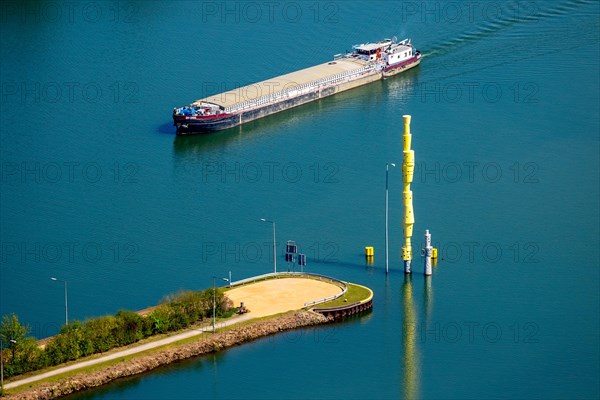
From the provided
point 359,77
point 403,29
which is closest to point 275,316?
point 359,77

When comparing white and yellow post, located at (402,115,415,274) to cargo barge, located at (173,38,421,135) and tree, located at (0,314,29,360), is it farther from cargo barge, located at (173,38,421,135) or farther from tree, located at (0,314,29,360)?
cargo barge, located at (173,38,421,135)

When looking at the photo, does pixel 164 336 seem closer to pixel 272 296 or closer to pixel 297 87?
pixel 272 296

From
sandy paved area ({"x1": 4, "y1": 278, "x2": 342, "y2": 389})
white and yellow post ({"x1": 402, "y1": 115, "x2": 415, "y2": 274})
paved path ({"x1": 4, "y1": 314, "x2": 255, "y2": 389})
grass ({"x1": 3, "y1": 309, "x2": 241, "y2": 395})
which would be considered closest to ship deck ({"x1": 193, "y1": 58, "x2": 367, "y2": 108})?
white and yellow post ({"x1": 402, "y1": 115, "x2": 415, "y2": 274})

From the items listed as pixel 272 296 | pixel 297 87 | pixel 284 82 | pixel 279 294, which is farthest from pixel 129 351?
pixel 284 82

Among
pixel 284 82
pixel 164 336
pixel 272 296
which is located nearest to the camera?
pixel 164 336

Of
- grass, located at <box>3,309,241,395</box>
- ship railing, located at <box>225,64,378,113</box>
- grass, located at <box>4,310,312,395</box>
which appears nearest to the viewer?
grass, located at <box>4,310,312,395</box>

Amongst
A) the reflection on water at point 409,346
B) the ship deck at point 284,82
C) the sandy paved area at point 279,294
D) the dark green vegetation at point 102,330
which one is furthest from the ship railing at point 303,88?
the dark green vegetation at point 102,330
